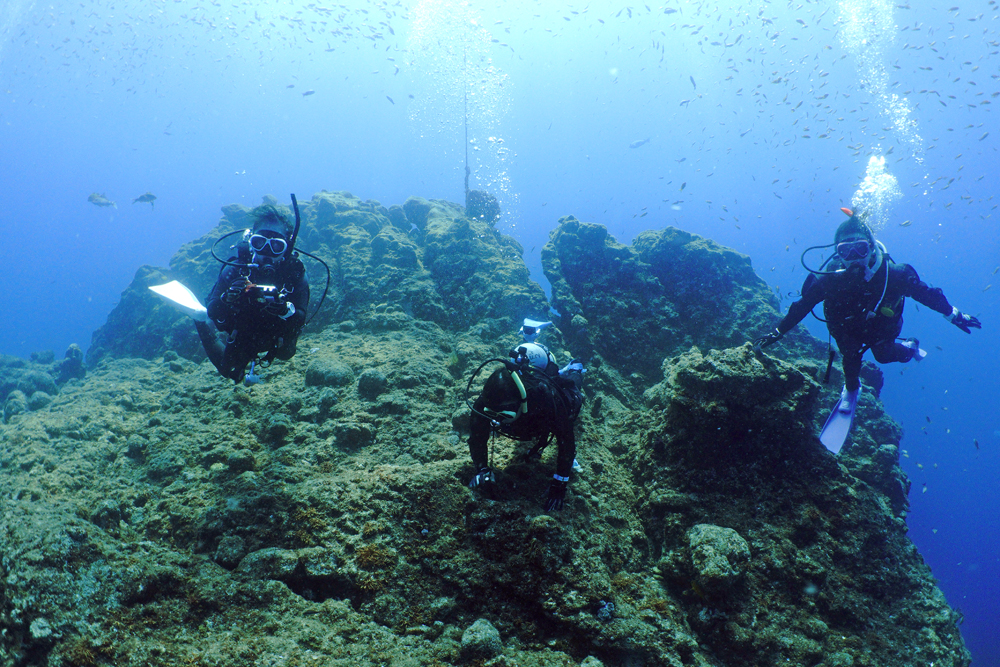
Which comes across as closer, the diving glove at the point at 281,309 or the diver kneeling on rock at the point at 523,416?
the diver kneeling on rock at the point at 523,416

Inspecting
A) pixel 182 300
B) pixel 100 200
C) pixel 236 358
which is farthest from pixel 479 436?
pixel 100 200

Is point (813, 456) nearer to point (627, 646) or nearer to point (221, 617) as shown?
point (627, 646)

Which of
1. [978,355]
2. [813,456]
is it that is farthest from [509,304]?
[978,355]

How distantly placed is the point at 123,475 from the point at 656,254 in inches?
429

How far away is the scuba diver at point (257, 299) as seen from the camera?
413cm

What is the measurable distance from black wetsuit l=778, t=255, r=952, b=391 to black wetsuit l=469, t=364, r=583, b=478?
4592 millimetres

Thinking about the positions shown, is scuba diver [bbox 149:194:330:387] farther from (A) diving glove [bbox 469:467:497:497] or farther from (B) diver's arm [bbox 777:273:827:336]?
(B) diver's arm [bbox 777:273:827:336]

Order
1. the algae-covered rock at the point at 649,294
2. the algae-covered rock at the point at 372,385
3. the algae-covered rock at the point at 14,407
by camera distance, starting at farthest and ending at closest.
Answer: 1. the algae-covered rock at the point at 649,294
2. the algae-covered rock at the point at 14,407
3. the algae-covered rock at the point at 372,385

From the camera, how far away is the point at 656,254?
10375 mm

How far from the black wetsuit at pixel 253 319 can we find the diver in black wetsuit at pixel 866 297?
6258mm

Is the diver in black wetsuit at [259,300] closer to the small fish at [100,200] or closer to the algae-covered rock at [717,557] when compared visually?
the algae-covered rock at [717,557]

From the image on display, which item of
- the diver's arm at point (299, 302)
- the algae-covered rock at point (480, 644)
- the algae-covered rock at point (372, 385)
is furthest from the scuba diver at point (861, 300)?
the diver's arm at point (299, 302)

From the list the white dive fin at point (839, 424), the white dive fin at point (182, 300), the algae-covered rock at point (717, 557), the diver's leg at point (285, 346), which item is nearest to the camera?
the algae-covered rock at point (717, 557)

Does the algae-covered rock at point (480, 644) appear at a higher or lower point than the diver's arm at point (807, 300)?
lower
